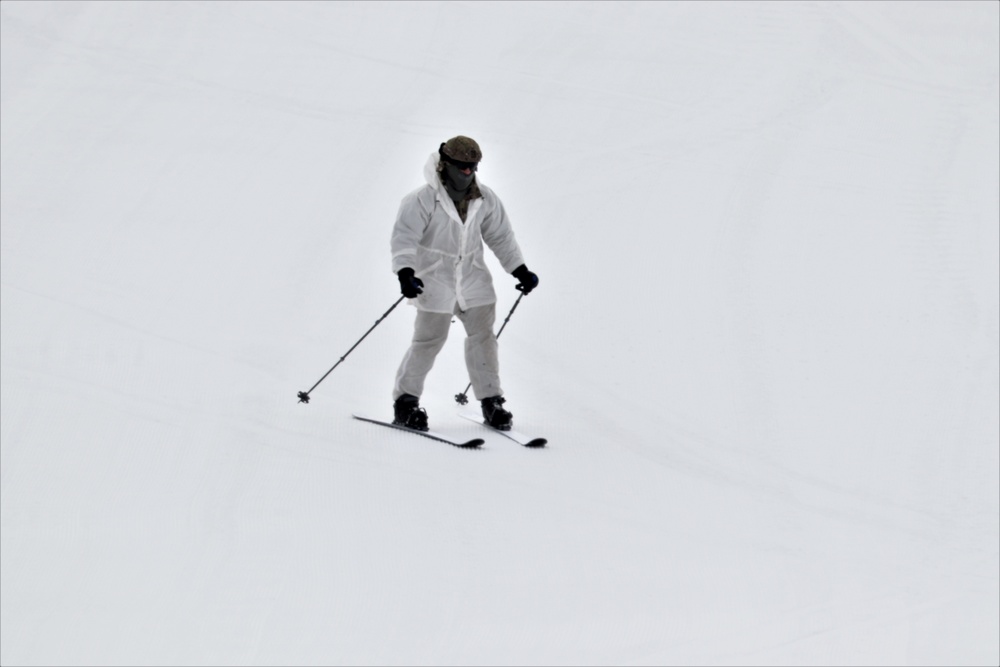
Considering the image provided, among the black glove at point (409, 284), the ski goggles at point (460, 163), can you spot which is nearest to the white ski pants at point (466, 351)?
the black glove at point (409, 284)

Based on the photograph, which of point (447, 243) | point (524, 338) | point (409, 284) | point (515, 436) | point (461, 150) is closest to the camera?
point (409, 284)

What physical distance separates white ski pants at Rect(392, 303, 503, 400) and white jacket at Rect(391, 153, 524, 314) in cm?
7

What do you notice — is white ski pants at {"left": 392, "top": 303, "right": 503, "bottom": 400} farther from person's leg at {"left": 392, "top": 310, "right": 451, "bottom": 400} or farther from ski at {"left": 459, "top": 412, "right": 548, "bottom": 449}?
ski at {"left": 459, "top": 412, "right": 548, "bottom": 449}

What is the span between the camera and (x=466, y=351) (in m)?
6.09

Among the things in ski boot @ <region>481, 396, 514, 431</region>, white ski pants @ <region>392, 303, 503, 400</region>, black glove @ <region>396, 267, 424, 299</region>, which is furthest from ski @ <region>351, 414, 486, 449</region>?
black glove @ <region>396, 267, 424, 299</region>

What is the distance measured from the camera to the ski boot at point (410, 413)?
19.5 feet

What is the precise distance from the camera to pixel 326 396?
6.50 m

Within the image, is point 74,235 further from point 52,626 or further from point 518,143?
point 52,626

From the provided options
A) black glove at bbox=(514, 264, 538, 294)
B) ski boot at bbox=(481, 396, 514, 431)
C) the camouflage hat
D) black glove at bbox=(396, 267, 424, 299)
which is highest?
the camouflage hat

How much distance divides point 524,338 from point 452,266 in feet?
5.61

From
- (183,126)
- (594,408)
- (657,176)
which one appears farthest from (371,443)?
A: (183,126)

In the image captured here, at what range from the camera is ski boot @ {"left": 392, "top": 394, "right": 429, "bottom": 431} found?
5934 mm

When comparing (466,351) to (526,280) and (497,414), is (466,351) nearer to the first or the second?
(497,414)

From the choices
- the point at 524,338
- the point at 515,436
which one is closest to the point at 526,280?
the point at 515,436
